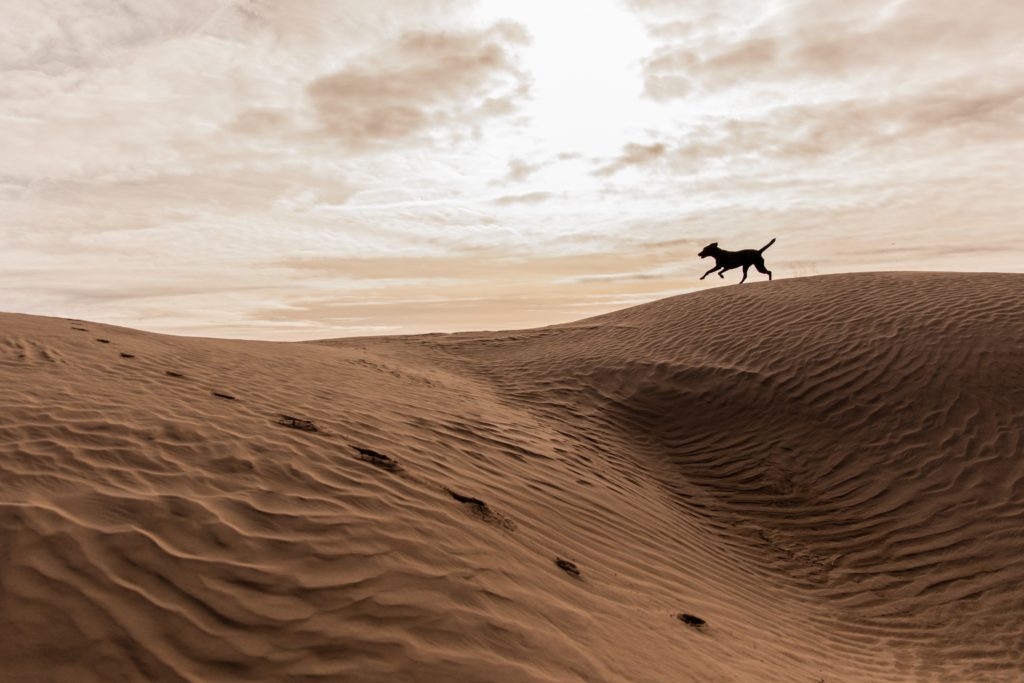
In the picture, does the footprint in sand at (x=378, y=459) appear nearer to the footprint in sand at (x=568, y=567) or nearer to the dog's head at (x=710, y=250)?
the footprint in sand at (x=568, y=567)

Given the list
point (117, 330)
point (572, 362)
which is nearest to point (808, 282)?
point (572, 362)

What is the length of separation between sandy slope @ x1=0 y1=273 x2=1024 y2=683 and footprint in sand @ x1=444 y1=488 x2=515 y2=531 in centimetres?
4

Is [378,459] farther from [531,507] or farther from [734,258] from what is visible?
[734,258]

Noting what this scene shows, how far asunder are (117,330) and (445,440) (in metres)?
7.21

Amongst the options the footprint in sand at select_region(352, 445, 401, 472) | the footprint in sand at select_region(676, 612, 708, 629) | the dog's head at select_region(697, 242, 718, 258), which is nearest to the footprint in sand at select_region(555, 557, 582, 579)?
the footprint in sand at select_region(676, 612, 708, 629)

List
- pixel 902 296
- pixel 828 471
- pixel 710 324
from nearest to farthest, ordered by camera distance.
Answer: pixel 828 471
pixel 902 296
pixel 710 324

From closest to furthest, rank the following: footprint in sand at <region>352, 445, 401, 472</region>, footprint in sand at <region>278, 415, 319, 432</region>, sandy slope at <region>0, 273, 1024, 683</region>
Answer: sandy slope at <region>0, 273, 1024, 683</region>
footprint in sand at <region>352, 445, 401, 472</region>
footprint in sand at <region>278, 415, 319, 432</region>

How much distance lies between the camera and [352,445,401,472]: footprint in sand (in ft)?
17.1

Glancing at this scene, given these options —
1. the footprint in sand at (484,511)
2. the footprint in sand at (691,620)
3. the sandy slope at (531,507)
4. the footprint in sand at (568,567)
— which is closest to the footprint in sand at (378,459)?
the sandy slope at (531,507)

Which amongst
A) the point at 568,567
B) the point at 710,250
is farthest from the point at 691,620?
the point at 710,250

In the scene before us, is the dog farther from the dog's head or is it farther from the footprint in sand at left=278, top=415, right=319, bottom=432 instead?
the footprint in sand at left=278, top=415, right=319, bottom=432

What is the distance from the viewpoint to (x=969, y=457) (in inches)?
321

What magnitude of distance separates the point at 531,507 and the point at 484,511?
0.77m

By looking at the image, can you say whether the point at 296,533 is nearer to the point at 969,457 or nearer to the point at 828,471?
the point at 828,471
